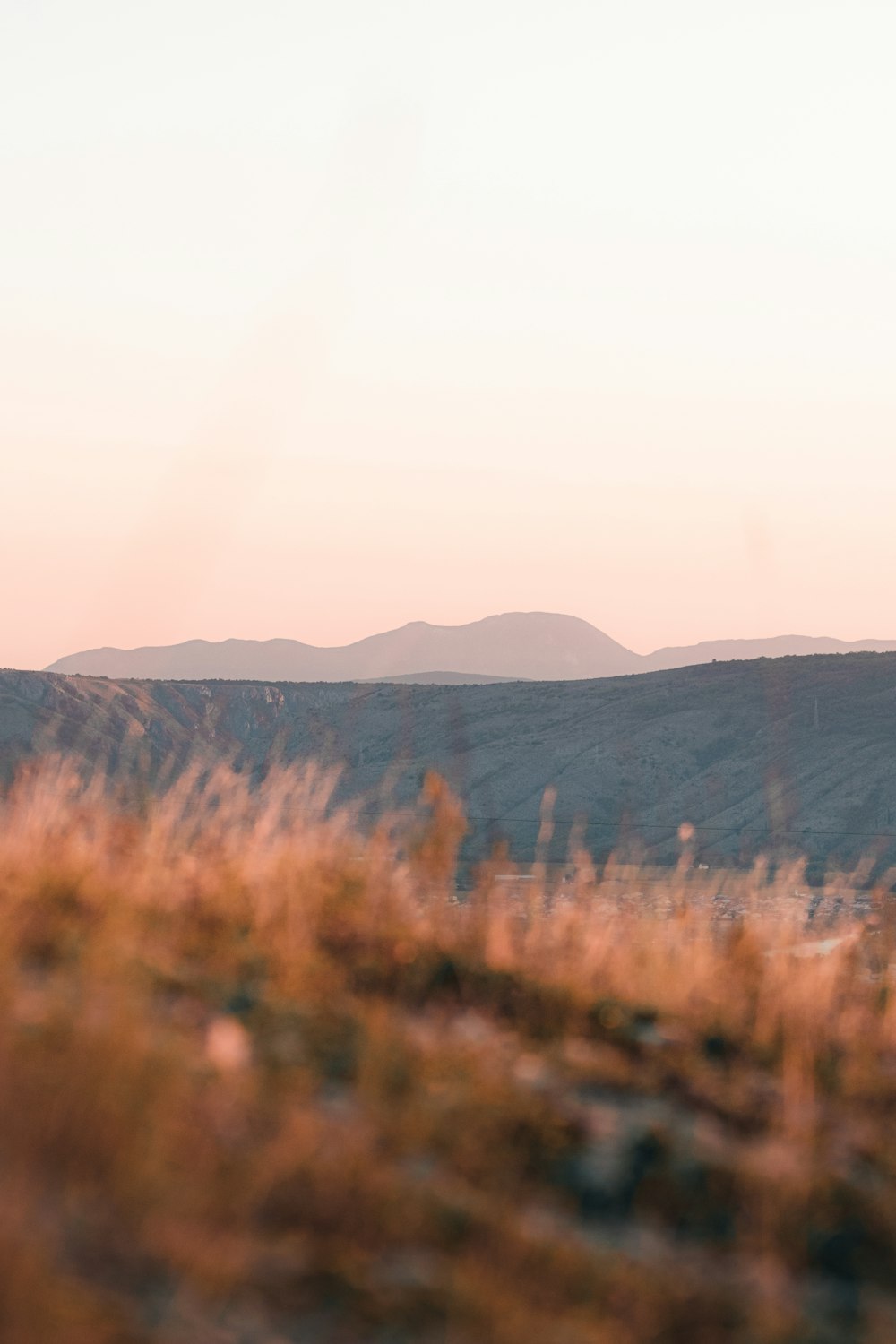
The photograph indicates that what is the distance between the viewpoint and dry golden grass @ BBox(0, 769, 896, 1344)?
12.1 ft

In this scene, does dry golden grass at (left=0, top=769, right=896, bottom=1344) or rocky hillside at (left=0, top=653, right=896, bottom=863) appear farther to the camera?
rocky hillside at (left=0, top=653, right=896, bottom=863)

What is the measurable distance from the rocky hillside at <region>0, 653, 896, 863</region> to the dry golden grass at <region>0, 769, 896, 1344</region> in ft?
143

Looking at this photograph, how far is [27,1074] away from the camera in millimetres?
4320

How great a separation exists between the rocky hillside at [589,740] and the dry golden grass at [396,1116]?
4353 cm

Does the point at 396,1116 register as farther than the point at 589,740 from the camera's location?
No

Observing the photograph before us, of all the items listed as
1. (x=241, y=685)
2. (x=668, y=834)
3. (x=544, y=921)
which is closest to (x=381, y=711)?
(x=241, y=685)

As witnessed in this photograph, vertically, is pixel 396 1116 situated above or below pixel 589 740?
below

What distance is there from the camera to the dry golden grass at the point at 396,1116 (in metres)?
3.68

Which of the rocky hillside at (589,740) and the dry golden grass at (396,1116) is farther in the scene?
the rocky hillside at (589,740)

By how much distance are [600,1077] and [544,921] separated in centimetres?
311

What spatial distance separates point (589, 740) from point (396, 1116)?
7361 centimetres

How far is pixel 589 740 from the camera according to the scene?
78000mm

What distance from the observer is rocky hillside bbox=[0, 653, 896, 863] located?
206 ft

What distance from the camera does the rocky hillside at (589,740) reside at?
62781 mm
